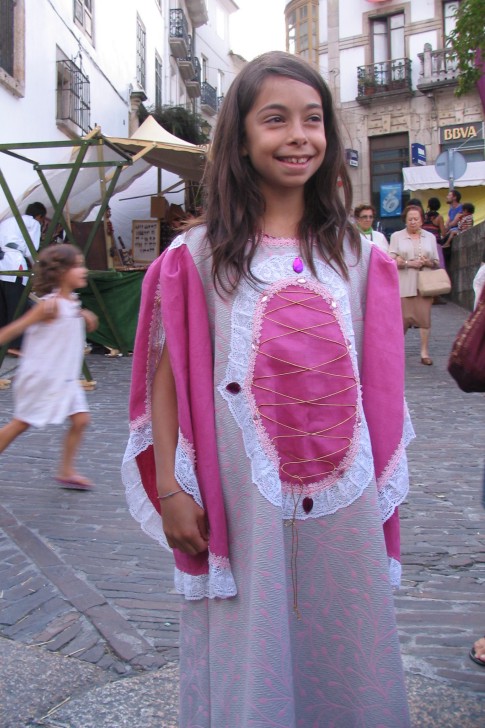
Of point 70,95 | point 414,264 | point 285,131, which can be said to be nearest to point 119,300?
point 414,264

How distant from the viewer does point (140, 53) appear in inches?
823

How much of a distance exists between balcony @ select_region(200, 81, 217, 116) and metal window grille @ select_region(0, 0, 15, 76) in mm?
22324

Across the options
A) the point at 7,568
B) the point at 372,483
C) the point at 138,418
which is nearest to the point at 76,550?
the point at 7,568

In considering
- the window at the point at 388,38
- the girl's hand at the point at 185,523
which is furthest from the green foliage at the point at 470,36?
the window at the point at 388,38

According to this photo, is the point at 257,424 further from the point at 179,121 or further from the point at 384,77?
the point at 384,77

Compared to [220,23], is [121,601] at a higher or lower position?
lower

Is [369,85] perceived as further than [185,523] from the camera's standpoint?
Yes

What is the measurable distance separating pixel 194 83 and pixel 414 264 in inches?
928

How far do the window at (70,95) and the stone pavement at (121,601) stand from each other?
10231 mm

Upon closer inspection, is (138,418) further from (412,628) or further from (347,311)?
(412,628)

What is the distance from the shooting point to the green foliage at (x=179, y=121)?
2066cm

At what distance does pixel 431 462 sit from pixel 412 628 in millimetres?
2310

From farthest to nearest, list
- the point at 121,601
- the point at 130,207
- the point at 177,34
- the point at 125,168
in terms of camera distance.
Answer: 1. the point at 177,34
2. the point at 130,207
3. the point at 125,168
4. the point at 121,601

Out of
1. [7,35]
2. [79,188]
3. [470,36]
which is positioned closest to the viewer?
[470,36]
